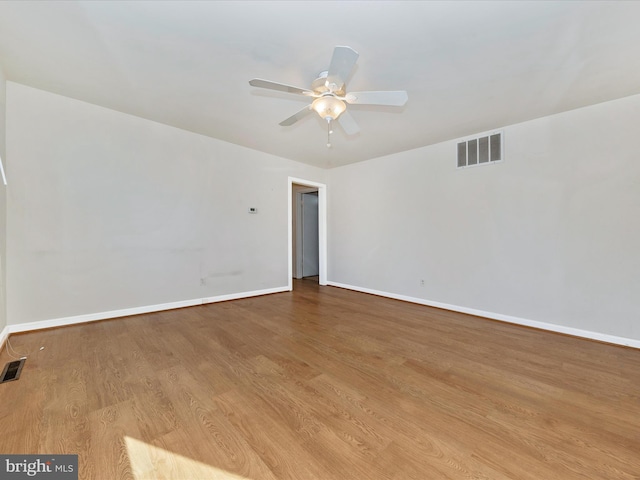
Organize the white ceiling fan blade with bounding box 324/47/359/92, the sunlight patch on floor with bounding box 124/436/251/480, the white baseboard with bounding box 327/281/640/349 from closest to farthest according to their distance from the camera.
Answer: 1. the sunlight patch on floor with bounding box 124/436/251/480
2. the white ceiling fan blade with bounding box 324/47/359/92
3. the white baseboard with bounding box 327/281/640/349

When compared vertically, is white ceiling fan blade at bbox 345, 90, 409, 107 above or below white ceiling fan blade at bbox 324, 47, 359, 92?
below

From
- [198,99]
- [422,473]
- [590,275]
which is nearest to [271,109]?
[198,99]

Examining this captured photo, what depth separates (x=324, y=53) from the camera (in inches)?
81.2

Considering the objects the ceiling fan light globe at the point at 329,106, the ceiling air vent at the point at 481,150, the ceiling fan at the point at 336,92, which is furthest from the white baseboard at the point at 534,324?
the ceiling fan light globe at the point at 329,106

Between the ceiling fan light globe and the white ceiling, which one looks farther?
the ceiling fan light globe

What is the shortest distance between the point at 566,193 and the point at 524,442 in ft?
9.40

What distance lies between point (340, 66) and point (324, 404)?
2.27 metres

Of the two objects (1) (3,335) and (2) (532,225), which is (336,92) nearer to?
(2) (532,225)

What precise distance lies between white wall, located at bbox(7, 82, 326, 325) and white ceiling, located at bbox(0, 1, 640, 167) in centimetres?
40

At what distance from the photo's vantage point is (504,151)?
11.1ft

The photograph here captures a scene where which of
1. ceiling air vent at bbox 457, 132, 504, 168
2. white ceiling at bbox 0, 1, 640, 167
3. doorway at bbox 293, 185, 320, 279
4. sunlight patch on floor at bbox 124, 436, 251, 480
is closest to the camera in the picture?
sunlight patch on floor at bbox 124, 436, 251, 480

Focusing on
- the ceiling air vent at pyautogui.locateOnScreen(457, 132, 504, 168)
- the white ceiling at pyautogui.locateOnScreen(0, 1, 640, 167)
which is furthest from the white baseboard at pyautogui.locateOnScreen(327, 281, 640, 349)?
the white ceiling at pyautogui.locateOnScreen(0, 1, 640, 167)

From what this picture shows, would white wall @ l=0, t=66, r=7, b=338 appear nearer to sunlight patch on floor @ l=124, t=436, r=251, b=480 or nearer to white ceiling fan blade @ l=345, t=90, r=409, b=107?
sunlight patch on floor @ l=124, t=436, r=251, b=480

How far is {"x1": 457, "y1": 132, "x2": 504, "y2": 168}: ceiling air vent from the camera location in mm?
3441
